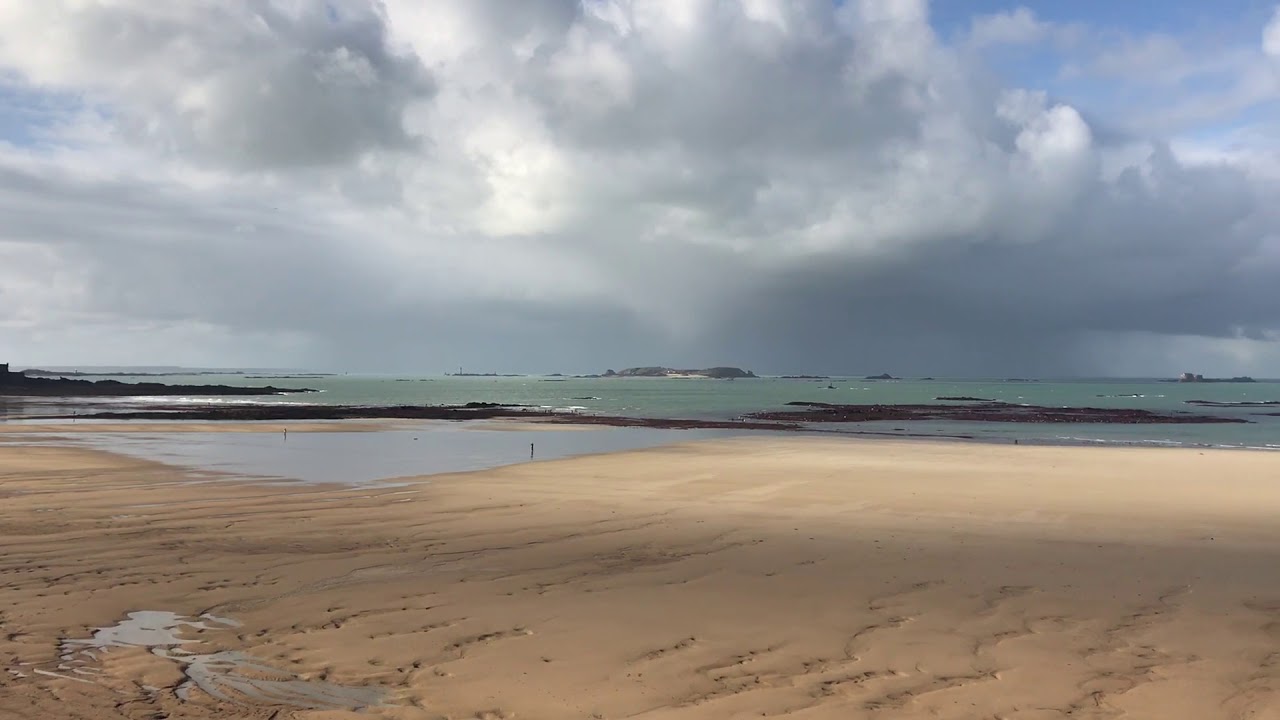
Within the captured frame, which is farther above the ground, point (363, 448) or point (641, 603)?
point (641, 603)

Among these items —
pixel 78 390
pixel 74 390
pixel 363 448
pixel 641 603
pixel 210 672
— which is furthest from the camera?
pixel 78 390

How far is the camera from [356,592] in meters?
10.1

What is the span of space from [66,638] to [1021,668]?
31.3 feet

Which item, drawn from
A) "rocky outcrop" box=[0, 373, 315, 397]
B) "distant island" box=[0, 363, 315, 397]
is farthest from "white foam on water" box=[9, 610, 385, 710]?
"rocky outcrop" box=[0, 373, 315, 397]

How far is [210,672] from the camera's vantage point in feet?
23.7

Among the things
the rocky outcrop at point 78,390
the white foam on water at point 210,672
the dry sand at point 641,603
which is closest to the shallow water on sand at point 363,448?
the dry sand at point 641,603

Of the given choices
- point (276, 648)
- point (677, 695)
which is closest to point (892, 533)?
point (677, 695)

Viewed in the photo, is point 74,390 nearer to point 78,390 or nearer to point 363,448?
point 78,390

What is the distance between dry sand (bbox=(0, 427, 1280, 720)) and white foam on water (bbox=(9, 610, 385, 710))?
0.04m

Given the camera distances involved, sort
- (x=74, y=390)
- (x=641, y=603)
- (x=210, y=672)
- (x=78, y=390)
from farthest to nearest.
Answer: (x=78, y=390), (x=74, y=390), (x=641, y=603), (x=210, y=672)

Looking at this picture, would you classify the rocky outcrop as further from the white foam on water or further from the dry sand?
the white foam on water

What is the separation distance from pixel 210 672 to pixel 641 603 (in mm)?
4758

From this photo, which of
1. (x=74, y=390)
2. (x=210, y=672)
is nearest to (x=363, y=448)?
(x=210, y=672)

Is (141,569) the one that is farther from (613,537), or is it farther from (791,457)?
(791,457)
